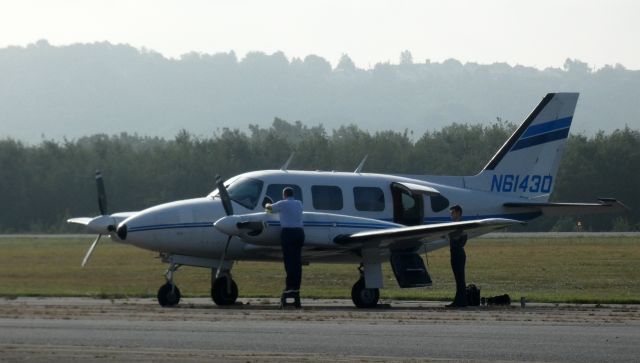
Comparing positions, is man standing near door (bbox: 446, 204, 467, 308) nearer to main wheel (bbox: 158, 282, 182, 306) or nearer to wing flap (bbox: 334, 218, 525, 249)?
wing flap (bbox: 334, 218, 525, 249)

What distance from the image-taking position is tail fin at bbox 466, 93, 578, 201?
29016mm

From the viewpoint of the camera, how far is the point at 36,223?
282ft

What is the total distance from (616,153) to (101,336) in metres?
73.6

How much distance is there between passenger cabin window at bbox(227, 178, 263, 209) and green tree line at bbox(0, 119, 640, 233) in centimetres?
5867

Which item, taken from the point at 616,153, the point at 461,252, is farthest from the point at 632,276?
the point at 616,153

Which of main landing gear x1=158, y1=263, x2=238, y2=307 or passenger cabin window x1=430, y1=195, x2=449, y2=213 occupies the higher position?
passenger cabin window x1=430, y1=195, x2=449, y2=213

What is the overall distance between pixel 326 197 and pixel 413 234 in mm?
2591

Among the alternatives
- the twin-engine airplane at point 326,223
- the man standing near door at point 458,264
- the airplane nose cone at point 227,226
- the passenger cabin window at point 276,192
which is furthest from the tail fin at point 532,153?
the airplane nose cone at point 227,226

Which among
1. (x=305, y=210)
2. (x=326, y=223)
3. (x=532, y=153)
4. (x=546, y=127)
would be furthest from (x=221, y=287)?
(x=546, y=127)

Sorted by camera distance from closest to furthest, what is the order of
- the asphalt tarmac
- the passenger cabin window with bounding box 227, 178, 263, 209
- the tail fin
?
the asphalt tarmac
the passenger cabin window with bounding box 227, 178, 263, 209
the tail fin

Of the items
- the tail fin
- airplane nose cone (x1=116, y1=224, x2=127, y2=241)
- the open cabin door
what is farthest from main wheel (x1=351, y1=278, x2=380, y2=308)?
the tail fin

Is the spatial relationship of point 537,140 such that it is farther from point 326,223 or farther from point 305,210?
point 326,223

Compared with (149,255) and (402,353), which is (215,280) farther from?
(149,255)

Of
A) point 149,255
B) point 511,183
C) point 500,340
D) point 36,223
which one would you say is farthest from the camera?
point 36,223
